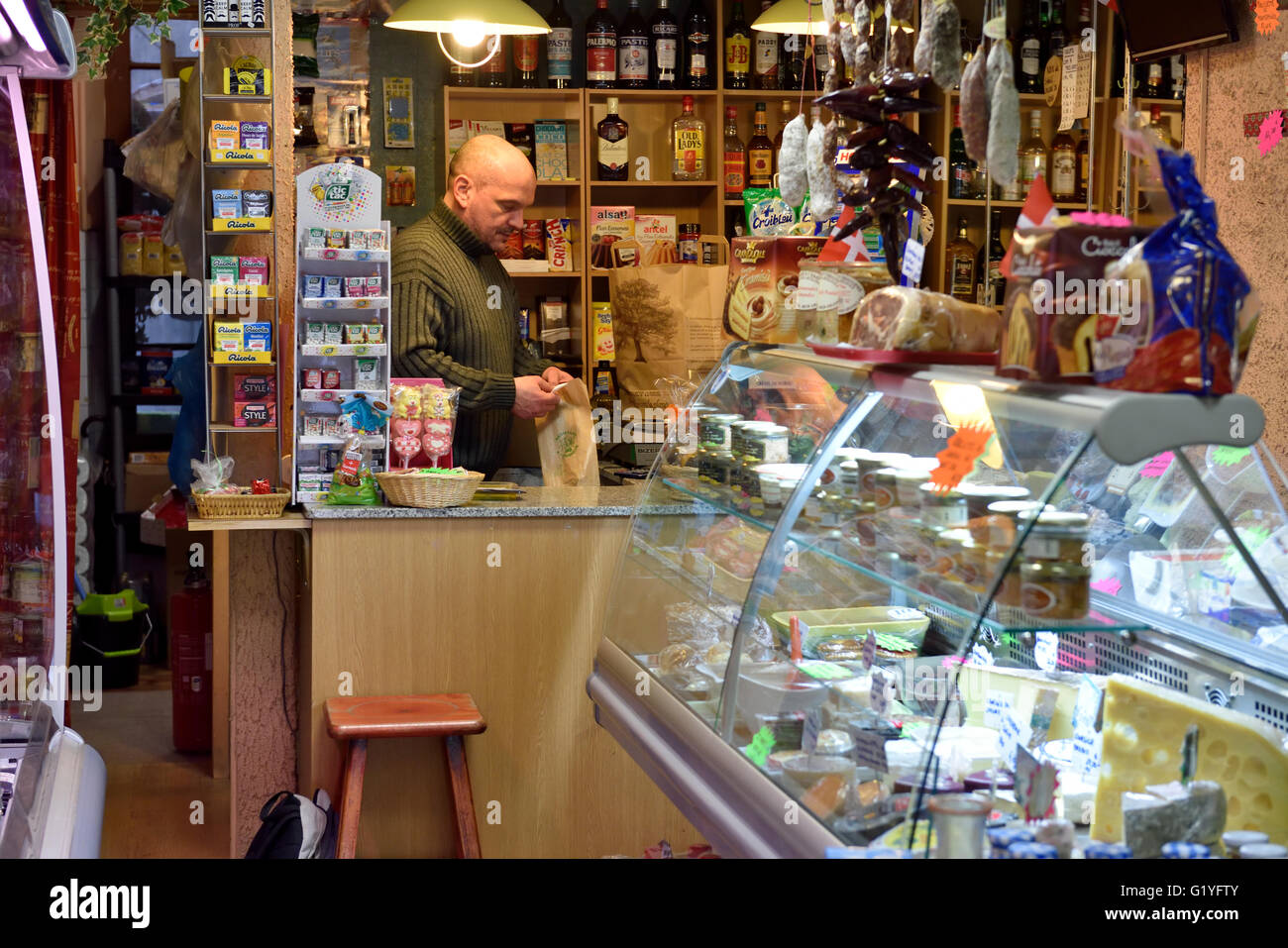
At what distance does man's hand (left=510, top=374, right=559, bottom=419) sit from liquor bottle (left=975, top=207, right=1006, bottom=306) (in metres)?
2.68

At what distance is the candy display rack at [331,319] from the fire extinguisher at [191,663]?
174cm

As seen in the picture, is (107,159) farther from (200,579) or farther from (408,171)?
(200,579)

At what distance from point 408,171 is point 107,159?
1961 mm

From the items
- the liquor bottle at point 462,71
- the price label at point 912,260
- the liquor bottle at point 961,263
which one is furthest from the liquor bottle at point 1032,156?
the price label at point 912,260

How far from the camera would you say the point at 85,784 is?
7.97ft

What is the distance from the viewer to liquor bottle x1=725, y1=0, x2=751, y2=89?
6344 millimetres

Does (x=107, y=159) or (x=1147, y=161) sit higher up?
(x=107, y=159)

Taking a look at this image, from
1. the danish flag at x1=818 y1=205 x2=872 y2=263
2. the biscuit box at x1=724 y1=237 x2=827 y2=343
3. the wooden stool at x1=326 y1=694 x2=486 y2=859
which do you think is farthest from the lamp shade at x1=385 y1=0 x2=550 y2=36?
the danish flag at x1=818 y1=205 x2=872 y2=263

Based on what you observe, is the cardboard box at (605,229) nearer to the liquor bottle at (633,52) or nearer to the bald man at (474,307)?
the liquor bottle at (633,52)

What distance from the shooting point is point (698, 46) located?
20.8ft

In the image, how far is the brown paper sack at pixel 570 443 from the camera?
4.51 m

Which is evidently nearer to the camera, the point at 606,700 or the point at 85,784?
the point at 85,784
